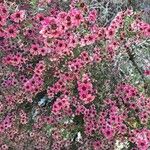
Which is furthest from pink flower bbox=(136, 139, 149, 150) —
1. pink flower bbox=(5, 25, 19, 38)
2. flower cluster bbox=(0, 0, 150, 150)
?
pink flower bbox=(5, 25, 19, 38)

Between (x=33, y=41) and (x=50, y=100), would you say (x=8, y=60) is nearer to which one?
(x=33, y=41)

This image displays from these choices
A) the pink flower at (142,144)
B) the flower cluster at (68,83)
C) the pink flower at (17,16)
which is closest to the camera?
the pink flower at (142,144)

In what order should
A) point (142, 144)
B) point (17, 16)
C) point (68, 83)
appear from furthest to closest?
point (17, 16)
point (68, 83)
point (142, 144)

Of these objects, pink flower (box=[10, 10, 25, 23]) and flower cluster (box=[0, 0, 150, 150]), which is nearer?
flower cluster (box=[0, 0, 150, 150])

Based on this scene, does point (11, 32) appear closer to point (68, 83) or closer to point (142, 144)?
point (68, 83)

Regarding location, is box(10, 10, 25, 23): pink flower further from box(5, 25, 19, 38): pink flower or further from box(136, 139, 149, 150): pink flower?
box(136, 139, 149, 150): pink flower

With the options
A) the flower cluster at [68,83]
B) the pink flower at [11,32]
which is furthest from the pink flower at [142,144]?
the pink flower at [11,32]

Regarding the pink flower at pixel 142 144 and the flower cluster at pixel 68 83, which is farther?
the flower cluster at pixel 68 83

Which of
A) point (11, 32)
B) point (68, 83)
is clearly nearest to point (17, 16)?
point (11, 32)

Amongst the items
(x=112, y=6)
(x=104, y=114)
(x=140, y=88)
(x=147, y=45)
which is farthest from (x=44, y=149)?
(x=112, y=6)

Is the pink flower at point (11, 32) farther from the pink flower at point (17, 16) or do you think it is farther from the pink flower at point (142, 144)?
the pink flower at point (142, 144)

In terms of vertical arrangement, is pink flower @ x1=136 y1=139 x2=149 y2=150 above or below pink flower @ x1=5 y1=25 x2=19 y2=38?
below
